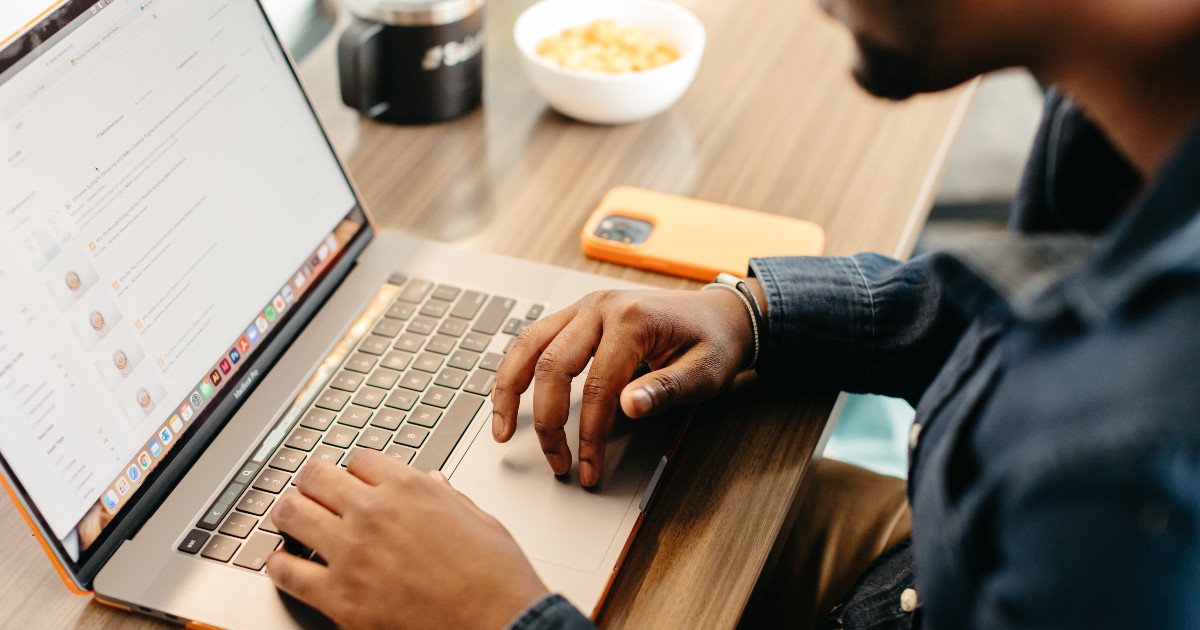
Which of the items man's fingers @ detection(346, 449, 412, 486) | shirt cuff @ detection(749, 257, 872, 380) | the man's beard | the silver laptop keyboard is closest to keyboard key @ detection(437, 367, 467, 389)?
the silver laptop keyboard

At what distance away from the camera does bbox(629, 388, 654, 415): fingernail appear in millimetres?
688

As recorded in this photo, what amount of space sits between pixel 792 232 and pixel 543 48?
1.23 ft

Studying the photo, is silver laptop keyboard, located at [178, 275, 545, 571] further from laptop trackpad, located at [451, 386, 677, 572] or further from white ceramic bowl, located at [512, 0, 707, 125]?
white ceramic bowl, located at [512, 0, 707, 125]

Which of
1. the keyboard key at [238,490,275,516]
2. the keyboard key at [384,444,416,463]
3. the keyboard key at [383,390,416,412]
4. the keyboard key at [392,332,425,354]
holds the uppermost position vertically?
the keyboard key at [238,490,275,516]

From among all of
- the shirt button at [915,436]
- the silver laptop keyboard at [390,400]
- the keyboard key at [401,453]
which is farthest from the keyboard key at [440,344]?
the shirt button at [915,436]

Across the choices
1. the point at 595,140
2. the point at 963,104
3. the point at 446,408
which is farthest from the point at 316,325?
the point at 963,104

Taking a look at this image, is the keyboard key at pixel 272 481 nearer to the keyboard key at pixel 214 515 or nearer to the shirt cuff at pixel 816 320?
the keyboard key at pixel 214 515

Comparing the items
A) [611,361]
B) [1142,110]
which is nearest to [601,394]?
[611,361]

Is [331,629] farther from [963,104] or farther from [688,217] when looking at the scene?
[963,104]

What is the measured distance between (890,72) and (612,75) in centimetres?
46

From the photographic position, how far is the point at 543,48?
1.14m

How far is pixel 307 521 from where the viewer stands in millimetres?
634

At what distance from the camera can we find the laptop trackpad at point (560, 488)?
0.66 metres

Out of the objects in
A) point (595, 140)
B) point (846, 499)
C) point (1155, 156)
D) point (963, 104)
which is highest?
point (1155, 156)
